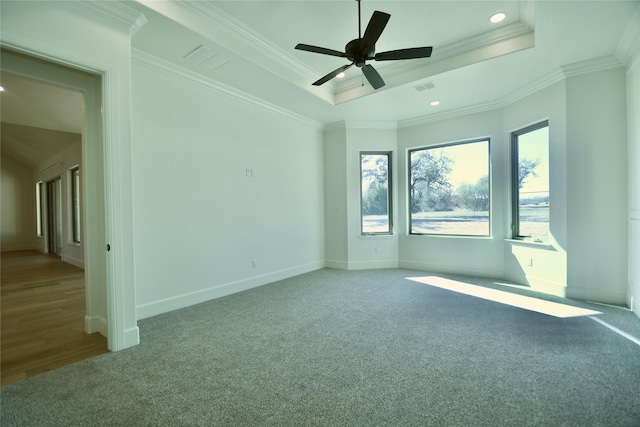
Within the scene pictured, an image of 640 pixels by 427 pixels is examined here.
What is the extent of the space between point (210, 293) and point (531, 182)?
4.98 meters

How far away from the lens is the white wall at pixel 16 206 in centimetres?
923

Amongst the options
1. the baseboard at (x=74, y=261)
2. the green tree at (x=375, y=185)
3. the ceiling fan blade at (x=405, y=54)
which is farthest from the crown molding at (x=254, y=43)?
the baseboard at (x=74, y=261)

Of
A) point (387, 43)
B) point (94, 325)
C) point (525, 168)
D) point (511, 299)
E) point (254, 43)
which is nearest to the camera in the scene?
point (94, 325)

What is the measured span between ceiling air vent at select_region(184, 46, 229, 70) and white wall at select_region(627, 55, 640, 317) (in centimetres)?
449

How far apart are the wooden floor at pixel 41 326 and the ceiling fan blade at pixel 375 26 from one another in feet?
11.7

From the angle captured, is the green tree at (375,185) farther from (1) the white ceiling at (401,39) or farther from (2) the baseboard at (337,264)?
(1) the white ceiling at (401,39)

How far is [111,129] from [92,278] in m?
1.50

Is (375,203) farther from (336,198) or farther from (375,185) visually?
(336,198)

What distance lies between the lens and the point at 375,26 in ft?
7.69

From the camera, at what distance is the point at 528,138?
4.38 meters

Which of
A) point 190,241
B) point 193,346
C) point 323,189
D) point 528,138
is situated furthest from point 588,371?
point 323,189

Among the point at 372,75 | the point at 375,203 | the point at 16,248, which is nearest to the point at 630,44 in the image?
the point at 372,75

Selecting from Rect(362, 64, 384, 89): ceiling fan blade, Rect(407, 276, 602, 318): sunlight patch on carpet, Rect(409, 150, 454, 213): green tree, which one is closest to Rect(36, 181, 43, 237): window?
Rect(362, 64, 384, 89): ceiling fan blade

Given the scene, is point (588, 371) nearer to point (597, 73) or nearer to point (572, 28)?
Result: point (572, 28)
